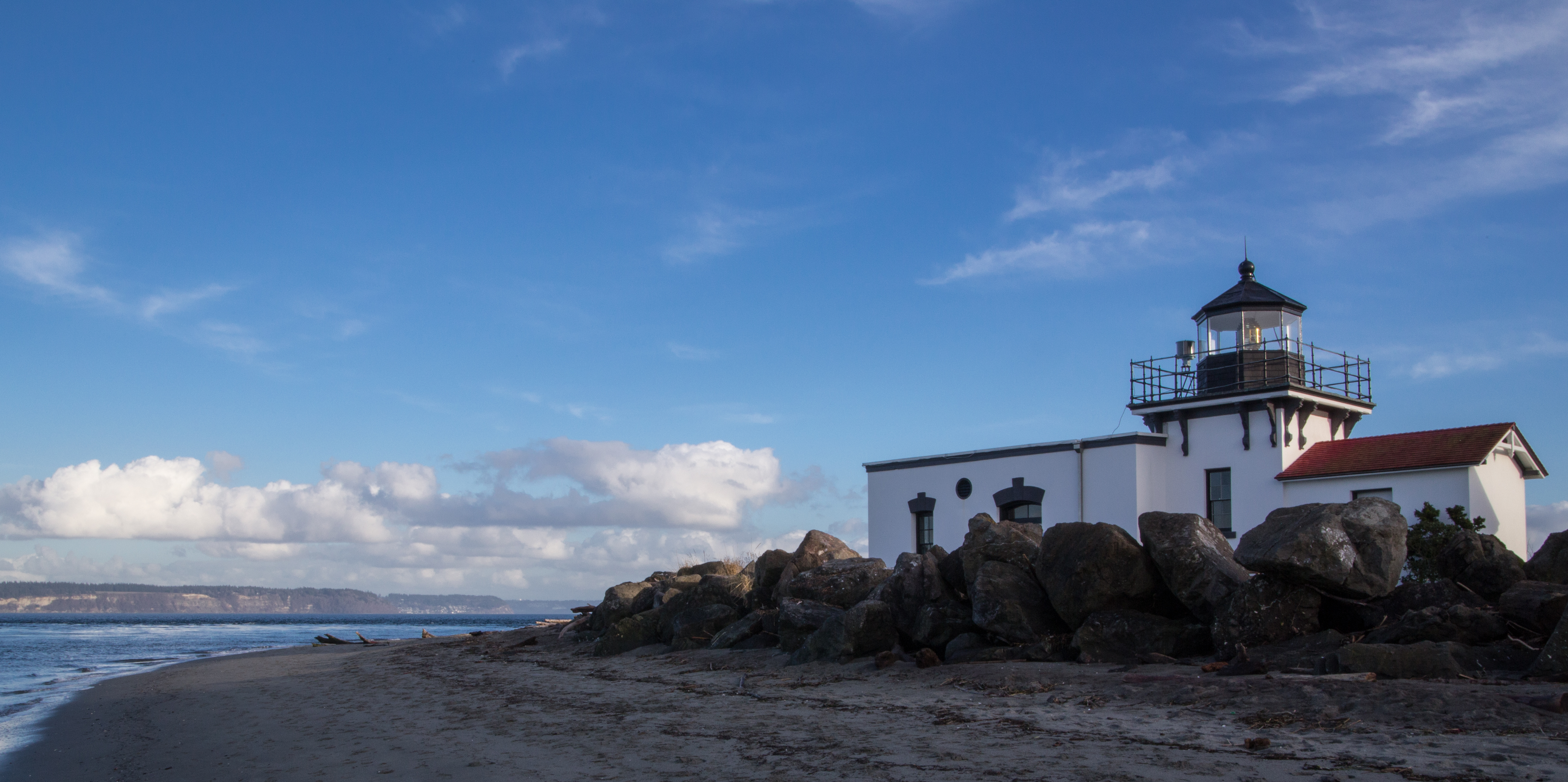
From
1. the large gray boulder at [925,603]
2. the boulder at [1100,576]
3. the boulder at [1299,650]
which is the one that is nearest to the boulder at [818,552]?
the large gray boulder at [925,603]

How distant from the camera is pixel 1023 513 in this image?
22922 mm

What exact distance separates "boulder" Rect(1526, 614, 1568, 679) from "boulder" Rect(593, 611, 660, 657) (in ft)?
39.0

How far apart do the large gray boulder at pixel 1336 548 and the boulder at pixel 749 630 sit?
6589 millimetres

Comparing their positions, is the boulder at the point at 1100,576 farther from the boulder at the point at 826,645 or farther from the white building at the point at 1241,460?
the white building at the point at 1241,460

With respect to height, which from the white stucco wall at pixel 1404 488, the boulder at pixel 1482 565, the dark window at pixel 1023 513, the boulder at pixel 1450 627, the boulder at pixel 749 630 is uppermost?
the white stucco wall at pixel 1404 488

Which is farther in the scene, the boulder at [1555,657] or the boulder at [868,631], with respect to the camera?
the boulder at [868,631]

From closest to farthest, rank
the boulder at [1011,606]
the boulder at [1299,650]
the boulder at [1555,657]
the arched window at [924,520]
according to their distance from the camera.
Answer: the boulder at [1555,657]
the boulder at [1299,650]
the boulder at [1011,606]
the arched window at [924,520]

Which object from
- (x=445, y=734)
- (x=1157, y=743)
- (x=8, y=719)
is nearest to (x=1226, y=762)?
(x=1157, y=743)

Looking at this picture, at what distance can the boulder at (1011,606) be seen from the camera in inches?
456

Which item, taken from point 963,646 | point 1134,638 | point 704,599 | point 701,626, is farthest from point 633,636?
point 1134,638

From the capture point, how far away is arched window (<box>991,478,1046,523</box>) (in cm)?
2252

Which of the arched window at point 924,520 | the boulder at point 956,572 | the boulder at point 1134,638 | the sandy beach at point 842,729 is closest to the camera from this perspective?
the sandy beach at point 842,729

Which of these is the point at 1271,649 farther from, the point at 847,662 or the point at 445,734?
the point at 445,734

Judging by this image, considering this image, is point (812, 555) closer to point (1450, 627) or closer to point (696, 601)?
point (696, 601)
